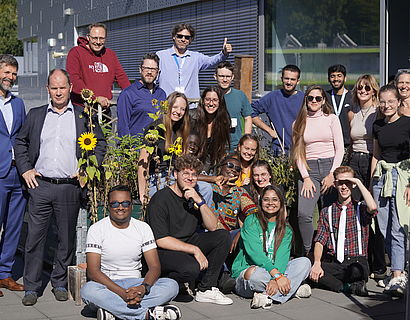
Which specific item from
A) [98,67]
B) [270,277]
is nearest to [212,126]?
[98,67]

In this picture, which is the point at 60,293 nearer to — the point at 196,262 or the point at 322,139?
the point at 196,262

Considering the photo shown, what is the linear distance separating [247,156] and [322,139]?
80cm

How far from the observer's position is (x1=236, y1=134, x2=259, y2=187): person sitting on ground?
7.79m

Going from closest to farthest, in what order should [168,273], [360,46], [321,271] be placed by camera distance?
[168,273] → [321,271] → [360,46]

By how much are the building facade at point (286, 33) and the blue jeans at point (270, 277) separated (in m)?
5.34

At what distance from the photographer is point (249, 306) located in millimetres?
6922

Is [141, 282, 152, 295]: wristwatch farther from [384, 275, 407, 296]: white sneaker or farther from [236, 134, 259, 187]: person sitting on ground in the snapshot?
[384, 275, 407, 296]: white sneaker

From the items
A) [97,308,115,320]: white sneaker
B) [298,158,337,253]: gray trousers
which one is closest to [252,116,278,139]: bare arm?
[298,158,337,253]: gray trousers

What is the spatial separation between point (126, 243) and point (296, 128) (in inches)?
96.4

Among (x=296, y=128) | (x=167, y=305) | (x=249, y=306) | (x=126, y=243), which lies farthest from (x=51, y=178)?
(x=296, y=128)

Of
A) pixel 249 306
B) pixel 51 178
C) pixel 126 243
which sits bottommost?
pixel 249 306

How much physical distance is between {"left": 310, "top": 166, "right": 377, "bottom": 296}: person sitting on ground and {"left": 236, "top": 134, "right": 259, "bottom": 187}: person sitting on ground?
82cm

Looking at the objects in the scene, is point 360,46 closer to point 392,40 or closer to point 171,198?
point 392,40

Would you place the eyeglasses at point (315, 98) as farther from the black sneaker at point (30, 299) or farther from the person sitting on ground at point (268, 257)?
the black sneaker at point (30, 299)
